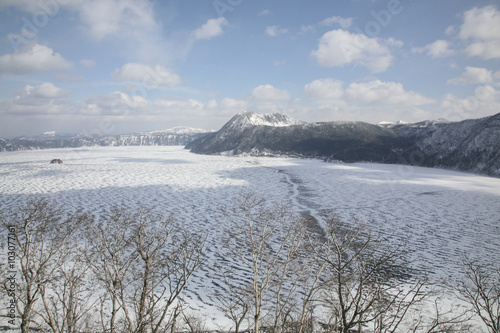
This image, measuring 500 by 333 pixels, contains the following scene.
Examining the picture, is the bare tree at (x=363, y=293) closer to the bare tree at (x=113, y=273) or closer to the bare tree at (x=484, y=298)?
the bare tree at (x=484, y=298)

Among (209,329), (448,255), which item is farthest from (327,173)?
(209,329)

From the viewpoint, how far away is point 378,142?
74875 millimetres

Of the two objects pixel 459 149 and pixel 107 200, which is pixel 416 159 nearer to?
pixel 459 149

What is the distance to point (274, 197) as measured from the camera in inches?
1164

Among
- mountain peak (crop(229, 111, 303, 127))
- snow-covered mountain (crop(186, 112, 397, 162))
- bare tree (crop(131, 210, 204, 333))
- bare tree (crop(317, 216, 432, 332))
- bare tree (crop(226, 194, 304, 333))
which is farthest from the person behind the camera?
mountain peak (crop(229, 111, 303, 127))

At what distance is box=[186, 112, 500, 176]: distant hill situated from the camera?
50.2m

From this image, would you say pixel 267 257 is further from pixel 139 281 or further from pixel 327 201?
pixel 327 201

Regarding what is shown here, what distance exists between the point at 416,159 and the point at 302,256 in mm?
58391

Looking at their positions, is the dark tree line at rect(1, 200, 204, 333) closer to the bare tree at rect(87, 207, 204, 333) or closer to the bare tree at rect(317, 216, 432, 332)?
the bare tree at rect(87, 207, 204, 333)

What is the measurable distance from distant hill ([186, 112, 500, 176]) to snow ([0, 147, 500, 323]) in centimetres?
→ 1761

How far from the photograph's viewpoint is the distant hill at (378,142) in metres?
50.2

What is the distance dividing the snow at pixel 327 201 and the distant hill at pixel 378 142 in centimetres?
1761

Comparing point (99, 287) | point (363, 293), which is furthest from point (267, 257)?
point (99, 287)

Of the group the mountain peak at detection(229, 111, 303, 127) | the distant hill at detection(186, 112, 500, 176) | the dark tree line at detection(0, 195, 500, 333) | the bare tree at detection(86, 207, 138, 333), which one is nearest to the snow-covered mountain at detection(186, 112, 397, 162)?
the distant hill at detection(186, 112, 500, 176)
